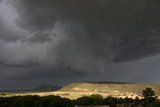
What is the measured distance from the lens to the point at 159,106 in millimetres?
190000

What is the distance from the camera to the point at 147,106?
195 meters

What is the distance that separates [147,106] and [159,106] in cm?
771
